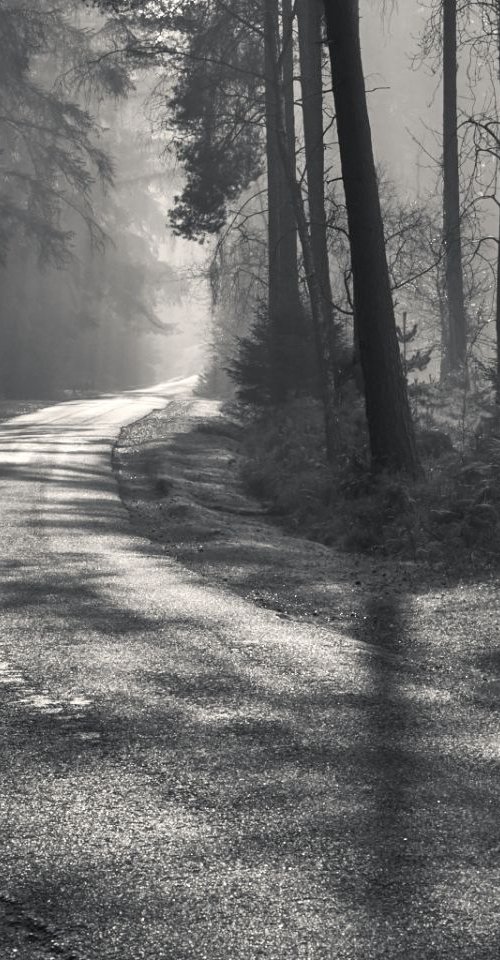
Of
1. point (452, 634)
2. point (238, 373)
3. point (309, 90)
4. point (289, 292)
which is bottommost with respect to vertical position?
point (452, 634)

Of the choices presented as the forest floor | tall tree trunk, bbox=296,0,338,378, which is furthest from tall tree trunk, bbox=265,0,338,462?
the forest floor

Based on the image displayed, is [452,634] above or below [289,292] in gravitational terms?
below

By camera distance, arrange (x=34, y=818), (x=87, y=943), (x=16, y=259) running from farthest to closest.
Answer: (x=16, y=259) → (x=34, y=818) → (x=87, y=943)

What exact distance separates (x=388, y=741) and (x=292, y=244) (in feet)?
74.4

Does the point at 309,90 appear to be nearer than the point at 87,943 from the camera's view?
No

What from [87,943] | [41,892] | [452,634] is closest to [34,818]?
[41,892]

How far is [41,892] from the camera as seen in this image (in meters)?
3.34

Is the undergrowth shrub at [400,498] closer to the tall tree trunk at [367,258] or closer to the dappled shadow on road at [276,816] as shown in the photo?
the tall tree trunk at [367,258]

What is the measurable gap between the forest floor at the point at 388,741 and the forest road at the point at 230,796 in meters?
0.01

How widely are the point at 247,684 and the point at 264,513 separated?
9606 millimetres

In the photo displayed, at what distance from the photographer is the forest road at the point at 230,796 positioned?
3129 millimetres

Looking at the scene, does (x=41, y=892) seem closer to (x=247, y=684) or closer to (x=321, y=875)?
(x=321, y=875)

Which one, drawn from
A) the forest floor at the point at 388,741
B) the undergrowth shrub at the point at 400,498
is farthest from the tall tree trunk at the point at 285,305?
the forest floor at the point at 388,741

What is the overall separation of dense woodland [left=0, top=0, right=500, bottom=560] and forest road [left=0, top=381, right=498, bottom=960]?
15.0 ft
